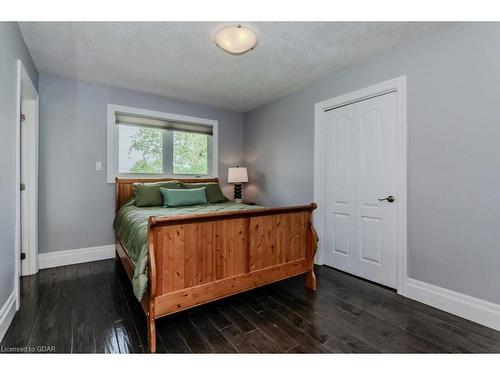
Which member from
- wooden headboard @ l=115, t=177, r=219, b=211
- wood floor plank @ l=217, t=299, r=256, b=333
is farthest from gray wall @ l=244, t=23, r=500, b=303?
wooden headboard @ l=115, t=177, r=219, b=211

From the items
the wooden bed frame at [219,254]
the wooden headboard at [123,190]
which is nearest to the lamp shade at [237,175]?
the wooden headboard at [123,190]

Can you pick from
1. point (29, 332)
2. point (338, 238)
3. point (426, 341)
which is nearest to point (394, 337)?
point (426, 341)

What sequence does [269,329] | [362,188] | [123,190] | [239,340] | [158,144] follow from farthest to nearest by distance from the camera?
[158,144], [123,190], [362,188], [269,329], [239,340]

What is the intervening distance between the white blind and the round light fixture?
6.55 feet

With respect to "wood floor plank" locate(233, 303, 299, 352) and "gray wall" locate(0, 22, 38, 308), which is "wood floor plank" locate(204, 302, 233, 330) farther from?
"gray wall" locate(0, 22, 38, 308)

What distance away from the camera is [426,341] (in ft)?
5.28

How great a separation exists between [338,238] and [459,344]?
150cm

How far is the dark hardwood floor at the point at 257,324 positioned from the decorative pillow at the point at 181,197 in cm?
108

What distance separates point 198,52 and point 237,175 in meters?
2.08

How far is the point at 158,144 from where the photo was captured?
12.5 ft

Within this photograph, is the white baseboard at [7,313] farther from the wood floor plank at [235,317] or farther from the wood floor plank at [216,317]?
the wood floor plank at [235,317]

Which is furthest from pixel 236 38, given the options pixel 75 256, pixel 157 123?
pixel 75 256

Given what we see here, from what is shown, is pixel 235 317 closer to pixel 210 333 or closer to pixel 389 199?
pixel 210 333
